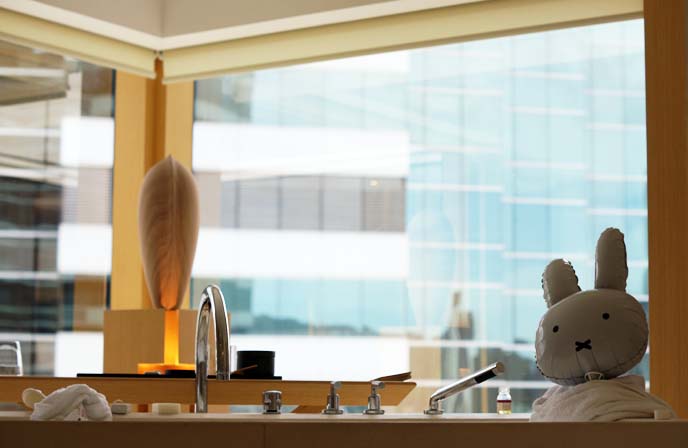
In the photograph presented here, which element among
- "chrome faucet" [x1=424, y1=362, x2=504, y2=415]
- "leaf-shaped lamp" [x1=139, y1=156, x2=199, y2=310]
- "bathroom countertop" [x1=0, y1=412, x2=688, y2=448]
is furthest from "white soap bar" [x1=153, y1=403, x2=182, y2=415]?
"leaf-shaped lamp" [x1=139, y1=156, x2=199, y2=310]

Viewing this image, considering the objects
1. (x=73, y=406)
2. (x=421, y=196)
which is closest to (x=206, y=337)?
(x=73, y=406)

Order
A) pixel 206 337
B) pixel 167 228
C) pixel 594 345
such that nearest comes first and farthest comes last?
pixel 594 345
pixel 206 337
pixel 167 228

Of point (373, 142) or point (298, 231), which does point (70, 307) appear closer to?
point (298, 231)

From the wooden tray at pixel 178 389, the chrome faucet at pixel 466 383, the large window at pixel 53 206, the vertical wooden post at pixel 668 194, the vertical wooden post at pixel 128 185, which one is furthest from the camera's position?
the vertical wooden post at pixel 128 185

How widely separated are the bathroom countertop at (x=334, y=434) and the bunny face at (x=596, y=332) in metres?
0.31

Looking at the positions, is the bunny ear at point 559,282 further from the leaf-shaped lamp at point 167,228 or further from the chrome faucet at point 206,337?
the leaf-shaped lamp at point 167,228

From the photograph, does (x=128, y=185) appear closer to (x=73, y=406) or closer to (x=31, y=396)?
(x=31, y=396)

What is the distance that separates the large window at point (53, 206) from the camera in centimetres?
384

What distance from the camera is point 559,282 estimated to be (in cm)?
202

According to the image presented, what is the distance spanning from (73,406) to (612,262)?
1.04 metres

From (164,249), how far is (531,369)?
1.37 metres

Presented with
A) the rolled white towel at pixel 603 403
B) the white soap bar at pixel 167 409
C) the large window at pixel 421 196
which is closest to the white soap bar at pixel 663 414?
the rolled white towel at pixel 603 403

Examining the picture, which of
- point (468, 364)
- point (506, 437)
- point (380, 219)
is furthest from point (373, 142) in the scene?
point (506, 437)

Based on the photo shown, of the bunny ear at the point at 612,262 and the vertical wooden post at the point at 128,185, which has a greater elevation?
the vertical wooden post at the point at 128,185
